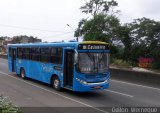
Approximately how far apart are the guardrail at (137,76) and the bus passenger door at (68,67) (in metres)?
6.67

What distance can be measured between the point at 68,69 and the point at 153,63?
23.0 meters

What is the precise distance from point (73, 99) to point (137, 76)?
8.58 m

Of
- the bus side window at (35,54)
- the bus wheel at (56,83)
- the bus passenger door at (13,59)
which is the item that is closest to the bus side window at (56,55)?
the bus wheel at (56,83)

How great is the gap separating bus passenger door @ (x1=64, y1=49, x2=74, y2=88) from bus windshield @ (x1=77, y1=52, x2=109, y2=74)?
638 millimetres

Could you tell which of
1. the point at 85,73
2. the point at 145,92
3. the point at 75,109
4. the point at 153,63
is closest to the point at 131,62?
the point at 153,63

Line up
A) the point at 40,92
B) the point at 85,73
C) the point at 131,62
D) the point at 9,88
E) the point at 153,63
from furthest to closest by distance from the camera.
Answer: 1. the point at 131,62
2. the point at 153,63
3. the point at 9,88
4. the point at 40,92
5. the point at 85,73

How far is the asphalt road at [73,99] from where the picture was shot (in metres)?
12.8

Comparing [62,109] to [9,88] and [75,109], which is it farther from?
[9,88]

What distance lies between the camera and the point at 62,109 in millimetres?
12523

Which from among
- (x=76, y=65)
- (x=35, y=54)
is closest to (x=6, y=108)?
(x=76, y=65)

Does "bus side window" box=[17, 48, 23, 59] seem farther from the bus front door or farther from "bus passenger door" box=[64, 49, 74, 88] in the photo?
"bus passenger door" box=[64, 49, 74, 88]

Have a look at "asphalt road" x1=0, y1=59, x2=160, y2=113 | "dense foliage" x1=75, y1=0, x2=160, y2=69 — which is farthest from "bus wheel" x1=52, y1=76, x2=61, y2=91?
"dense foliage" x1=75, y1=0, x2=160, y2=69

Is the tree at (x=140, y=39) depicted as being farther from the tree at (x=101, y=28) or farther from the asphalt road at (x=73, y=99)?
the asphalt road at (x=73, y=99)

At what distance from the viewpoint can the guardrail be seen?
2095 centimetres
